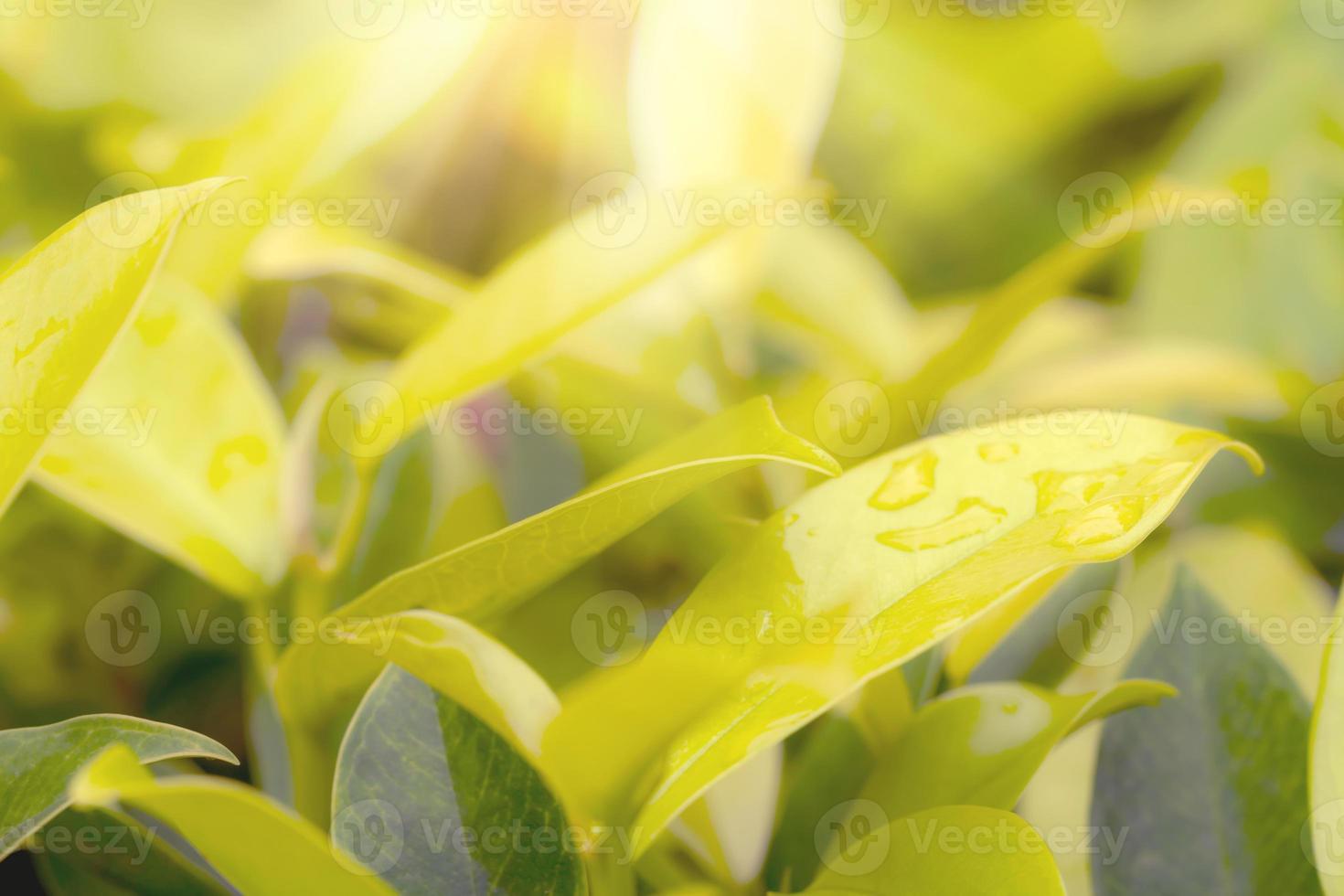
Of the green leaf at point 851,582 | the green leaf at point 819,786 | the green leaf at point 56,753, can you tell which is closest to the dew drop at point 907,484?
the green leaf at point 851,582

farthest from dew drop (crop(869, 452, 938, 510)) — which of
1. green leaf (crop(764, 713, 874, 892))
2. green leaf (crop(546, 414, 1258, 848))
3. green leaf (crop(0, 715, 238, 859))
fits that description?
green leaf (crop(0, 715, 238, 859))

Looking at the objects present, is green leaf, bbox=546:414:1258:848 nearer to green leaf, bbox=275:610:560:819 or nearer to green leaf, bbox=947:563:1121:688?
green leaf, bbox=275:610:560:819

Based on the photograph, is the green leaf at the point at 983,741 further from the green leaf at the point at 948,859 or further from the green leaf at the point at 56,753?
the green leaf at the point at 56,753

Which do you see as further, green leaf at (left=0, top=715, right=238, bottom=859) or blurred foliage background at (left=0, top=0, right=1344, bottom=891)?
blurred foliage background at (left=0, top=0, right=1344, bottom=891)

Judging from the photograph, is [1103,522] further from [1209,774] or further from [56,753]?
[56,753]

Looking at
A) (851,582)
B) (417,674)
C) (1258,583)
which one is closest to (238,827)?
(417,674)

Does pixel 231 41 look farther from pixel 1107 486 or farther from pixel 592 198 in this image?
pixel 1107 486

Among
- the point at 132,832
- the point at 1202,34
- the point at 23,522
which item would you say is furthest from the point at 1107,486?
the point at 1202,34
